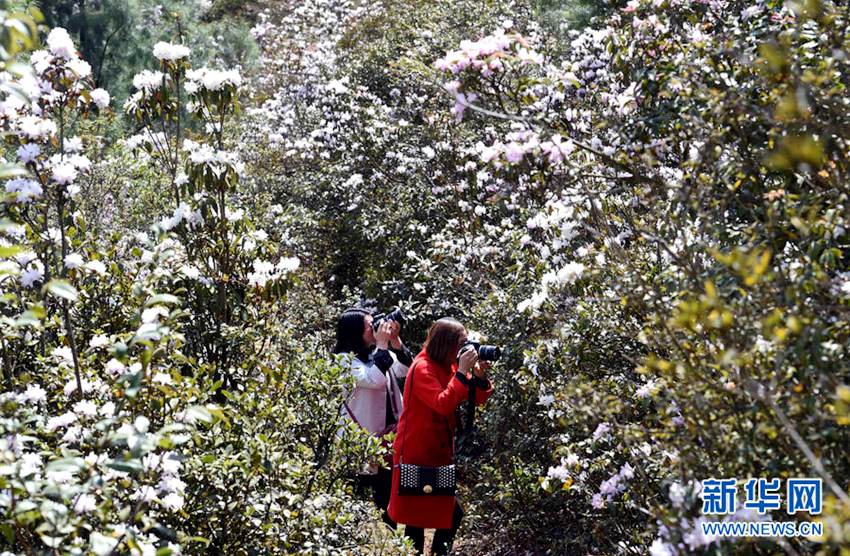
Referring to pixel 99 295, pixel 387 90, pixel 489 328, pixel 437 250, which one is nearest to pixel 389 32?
pixel 387 90

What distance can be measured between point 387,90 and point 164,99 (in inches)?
261

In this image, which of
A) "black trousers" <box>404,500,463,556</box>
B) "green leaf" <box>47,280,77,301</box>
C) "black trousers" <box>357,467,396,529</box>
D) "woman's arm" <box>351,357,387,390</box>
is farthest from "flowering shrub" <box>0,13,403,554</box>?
"black trousers" <box>357,467,396,529</box>

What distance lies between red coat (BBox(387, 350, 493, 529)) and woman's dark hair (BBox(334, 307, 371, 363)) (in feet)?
2.36

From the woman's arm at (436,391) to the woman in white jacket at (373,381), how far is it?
24.2 inches

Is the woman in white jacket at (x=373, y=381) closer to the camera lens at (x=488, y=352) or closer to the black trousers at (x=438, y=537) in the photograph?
the black trousers at (x=438, y=537)

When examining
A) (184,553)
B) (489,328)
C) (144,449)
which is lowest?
(489,328)

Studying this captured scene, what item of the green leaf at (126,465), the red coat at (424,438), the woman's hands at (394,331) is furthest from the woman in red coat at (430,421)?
the green leaf at (126,465)

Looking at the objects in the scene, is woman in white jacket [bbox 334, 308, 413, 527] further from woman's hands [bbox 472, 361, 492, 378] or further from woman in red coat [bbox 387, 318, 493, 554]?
woman's hands [bbox 472, 361, 492, 378]

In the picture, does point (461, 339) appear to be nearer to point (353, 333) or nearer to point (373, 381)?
point (373, 381)

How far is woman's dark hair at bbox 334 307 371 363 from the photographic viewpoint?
5.17 meters

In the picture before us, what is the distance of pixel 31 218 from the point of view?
3594mm

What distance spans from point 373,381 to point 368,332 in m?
0.30

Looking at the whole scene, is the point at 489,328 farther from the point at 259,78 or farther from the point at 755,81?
the point at 259,78

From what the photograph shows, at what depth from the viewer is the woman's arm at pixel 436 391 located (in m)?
4.32
